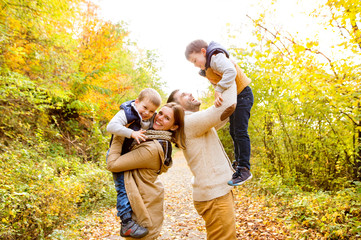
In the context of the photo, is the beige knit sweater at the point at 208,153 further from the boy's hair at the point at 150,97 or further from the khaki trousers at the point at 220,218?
the boy's hair at the point at 150,97

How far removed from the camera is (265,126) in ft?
24.7

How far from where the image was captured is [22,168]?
4887 mm

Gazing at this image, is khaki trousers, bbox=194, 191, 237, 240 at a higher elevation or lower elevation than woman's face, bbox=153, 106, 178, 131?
lower

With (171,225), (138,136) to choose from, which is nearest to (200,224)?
(171,225)

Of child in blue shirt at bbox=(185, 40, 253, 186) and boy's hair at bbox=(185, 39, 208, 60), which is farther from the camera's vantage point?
boy's hair at bbox=(185, 39, 208, 60)

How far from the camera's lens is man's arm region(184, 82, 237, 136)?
6.42 feet

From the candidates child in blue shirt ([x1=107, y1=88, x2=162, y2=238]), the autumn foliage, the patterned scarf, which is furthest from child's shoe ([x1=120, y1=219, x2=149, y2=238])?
the autumn foliage

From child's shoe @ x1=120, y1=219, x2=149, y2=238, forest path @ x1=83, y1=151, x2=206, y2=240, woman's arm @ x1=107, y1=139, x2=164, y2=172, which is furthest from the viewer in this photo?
forest path @ x1=83, y1=151, x2=206, y2=240

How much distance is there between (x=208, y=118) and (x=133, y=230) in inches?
38.3

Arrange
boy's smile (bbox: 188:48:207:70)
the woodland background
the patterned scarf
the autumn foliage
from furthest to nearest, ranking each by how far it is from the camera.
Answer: the autumn foliage
the woodland background
boy's smile (bbox: 188:48:207:70)
the patterned scarf

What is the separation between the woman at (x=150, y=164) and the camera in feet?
6.28

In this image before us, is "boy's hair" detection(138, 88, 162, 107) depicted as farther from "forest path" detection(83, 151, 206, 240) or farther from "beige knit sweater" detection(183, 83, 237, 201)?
"forest path" detection(83, 151, 206, 240)

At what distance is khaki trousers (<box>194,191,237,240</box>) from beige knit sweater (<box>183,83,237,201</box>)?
0.18 feet

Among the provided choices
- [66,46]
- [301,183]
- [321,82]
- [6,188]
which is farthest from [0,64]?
[301,183]
